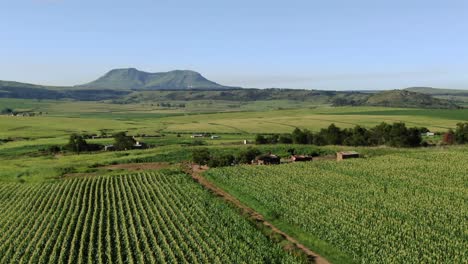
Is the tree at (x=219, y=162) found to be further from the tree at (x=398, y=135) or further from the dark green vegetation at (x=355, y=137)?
the tree at (x=398, y=135)

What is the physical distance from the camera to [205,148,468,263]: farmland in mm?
35562

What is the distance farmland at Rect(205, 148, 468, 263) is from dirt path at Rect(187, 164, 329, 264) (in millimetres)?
712

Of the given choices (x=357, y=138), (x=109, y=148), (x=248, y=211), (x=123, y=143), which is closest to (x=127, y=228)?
(x=248, y=211)

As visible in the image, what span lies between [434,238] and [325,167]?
39.1m

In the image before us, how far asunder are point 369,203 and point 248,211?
13690 millimetres

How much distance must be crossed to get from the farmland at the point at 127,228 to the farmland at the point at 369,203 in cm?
524

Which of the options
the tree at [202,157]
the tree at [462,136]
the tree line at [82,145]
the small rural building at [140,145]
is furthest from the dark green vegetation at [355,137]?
the tree line at [82,145]

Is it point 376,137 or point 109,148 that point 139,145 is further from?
point 376,137

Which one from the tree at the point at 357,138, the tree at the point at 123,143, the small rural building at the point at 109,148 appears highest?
the tree at the point at 357,138

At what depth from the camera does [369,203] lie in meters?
48.6

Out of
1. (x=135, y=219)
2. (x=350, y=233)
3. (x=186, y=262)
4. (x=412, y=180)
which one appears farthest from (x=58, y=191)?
(x=412, y=180)

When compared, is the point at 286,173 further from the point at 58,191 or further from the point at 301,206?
the point at 58,191

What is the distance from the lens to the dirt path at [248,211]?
36750 millimetres

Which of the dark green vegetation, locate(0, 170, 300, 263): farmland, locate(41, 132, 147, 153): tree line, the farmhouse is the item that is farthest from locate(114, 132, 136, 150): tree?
locate(0, 170, 300, 263): farmland
